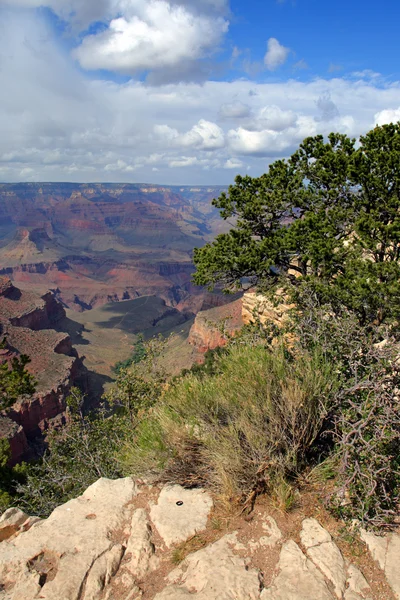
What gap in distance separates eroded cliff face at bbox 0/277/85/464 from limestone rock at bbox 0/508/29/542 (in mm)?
18718

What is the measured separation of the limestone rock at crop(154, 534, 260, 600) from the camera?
3781 millimetres

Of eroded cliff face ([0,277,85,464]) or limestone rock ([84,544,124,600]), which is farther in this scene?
eroded cliff face ([0,277,85,464])

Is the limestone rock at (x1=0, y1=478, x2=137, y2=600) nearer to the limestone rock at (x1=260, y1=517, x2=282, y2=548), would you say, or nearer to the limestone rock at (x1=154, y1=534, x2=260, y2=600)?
Answer: the limestone rock at (x1=154, y1=534, x2=260, y2=600)

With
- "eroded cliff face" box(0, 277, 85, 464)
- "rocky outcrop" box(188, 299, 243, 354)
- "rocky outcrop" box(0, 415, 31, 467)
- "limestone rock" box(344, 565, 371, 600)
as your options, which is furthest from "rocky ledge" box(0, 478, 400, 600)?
"rocky outcrop" box(188, 299, 243, 354)

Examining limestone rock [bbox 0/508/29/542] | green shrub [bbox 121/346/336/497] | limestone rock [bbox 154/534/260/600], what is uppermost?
green shrub [bbox 121/346/336/497]

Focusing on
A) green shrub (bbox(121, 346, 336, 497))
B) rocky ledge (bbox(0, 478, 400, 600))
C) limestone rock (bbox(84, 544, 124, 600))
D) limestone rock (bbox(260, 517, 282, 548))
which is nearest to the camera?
rocky ledge (bbox(0, 478, 400, 600))

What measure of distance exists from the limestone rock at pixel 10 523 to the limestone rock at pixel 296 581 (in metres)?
3.59

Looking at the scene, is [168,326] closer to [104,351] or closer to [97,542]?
Result: [104,351]

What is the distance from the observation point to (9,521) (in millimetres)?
5375

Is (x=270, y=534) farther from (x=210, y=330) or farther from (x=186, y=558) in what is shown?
(x=210, y=330)

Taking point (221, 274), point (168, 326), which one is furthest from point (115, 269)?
point (221, 274)

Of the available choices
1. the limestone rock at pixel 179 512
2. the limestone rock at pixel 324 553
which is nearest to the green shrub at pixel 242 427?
the limestone rock at pixel 179 512

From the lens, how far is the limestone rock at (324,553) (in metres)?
3.89

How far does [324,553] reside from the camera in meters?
4.16
